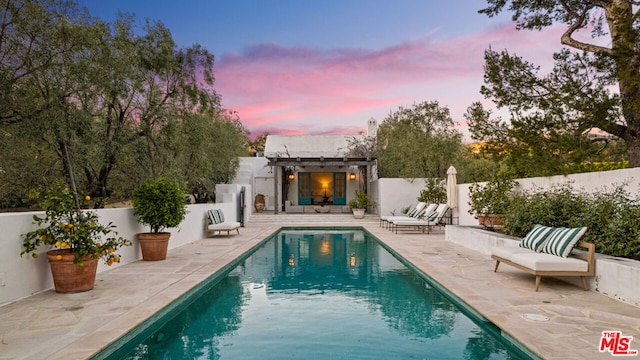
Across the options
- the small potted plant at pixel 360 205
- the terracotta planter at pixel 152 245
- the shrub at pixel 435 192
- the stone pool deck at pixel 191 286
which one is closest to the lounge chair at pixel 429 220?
the shrub at pixel 435 192

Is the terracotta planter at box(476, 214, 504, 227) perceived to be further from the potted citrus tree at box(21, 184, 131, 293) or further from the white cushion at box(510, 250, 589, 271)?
the potted citrus tree at box(21, 184, 131, 293)

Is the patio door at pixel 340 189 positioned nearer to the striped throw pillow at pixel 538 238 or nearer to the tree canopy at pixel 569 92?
the tree canopy at pixel 569 92

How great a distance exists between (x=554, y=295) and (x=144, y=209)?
22.8ft

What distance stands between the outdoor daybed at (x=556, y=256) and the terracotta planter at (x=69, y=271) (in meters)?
5.99

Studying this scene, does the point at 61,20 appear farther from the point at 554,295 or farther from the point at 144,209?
the point at 554,295

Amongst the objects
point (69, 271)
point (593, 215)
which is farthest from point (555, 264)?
point (69, 271)

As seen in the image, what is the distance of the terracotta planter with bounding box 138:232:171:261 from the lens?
25.8 feet

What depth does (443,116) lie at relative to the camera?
69.9 ft

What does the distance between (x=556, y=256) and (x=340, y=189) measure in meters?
17.3

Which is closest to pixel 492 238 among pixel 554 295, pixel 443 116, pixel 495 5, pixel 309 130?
pixel 554 295

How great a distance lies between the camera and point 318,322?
4.72 meters

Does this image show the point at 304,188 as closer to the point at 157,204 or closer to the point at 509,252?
the point at 157,204

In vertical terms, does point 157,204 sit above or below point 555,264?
above

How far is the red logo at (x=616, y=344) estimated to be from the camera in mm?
3248
